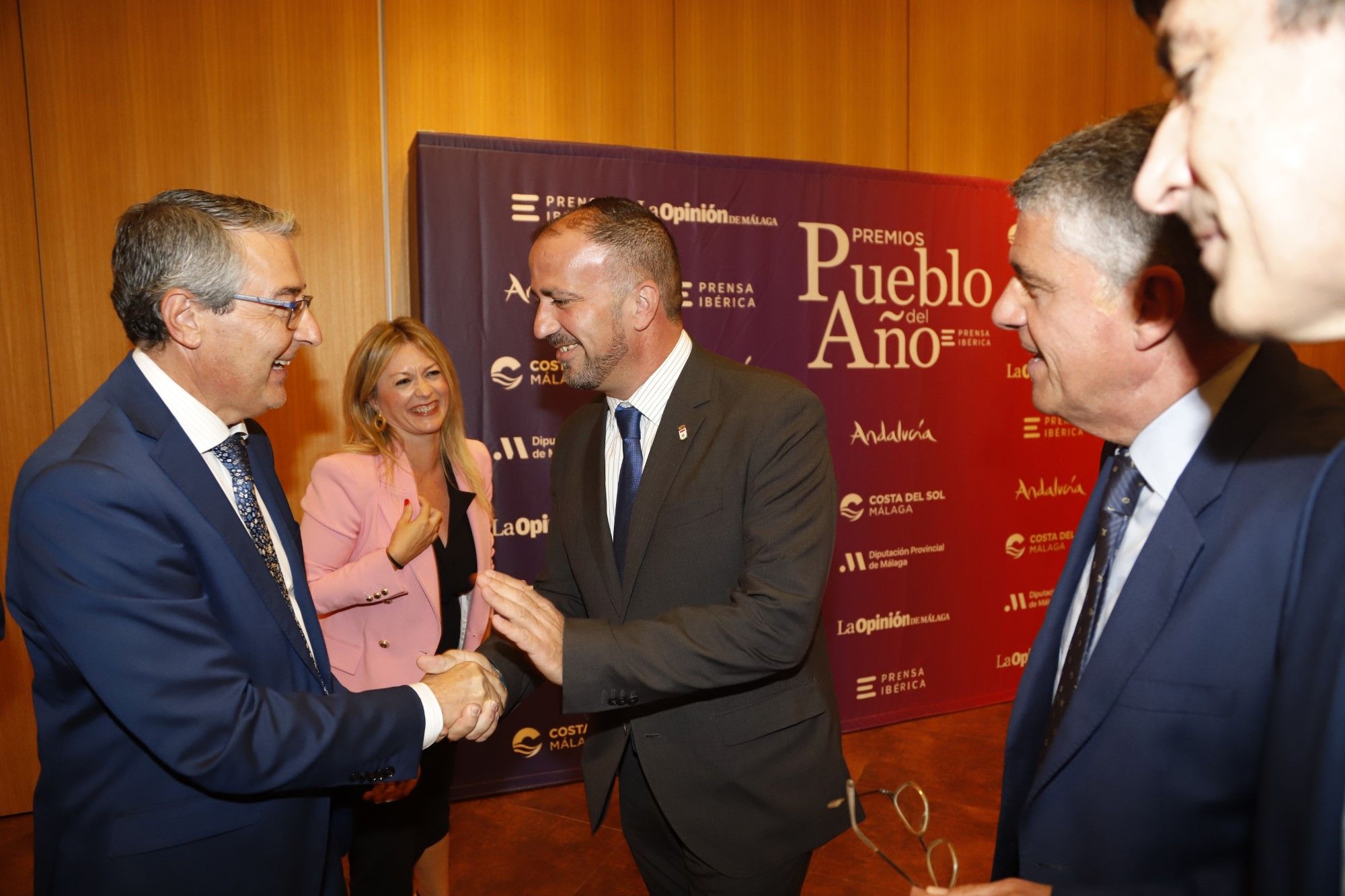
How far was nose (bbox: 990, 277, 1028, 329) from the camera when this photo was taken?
1.43m

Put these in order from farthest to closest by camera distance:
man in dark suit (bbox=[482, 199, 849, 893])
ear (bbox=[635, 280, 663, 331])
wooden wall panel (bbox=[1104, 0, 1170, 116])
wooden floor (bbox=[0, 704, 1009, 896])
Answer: wooden wall panel (bbox=[1104, 0, 1170, 116]) < wooden floor (bbox=[0, 704, 1009, 896]) < ear (bbox=[635, 280, 663, 331]) < man in dark suit (bbox=[482, 199, 849, 893])

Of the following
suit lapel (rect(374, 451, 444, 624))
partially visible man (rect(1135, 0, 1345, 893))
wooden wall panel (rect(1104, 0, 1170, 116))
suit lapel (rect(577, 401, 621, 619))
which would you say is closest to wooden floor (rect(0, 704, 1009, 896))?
suit lapel (rect(374, 451, 444, 624))

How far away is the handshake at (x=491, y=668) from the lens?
5.93ft

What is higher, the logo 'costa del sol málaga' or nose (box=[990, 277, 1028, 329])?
nose (box=[990, 277, 1028, 329])

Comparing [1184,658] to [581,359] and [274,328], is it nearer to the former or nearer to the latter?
[581,359]

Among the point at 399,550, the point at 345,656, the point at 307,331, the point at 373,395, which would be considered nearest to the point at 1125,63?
the point at 373,395

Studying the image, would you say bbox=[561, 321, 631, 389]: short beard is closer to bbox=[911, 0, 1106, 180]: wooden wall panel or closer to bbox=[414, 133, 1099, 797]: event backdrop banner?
bbox=[414, 133, 1099, 797]: event backdrop banner

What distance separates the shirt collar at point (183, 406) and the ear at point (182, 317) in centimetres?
7

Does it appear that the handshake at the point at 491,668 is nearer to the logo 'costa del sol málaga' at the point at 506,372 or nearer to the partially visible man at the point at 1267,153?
the partially visible man at the point at 1267,153

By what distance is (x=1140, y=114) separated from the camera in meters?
1.29

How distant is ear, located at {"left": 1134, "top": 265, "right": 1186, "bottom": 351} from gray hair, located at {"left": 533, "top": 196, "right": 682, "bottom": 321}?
4.11ft

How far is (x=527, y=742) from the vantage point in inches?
162

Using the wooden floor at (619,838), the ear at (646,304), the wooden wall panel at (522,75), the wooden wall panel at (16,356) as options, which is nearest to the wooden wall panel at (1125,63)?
the wooden wall panel at (522,75)

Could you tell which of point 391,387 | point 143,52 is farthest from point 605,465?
point 143,52
